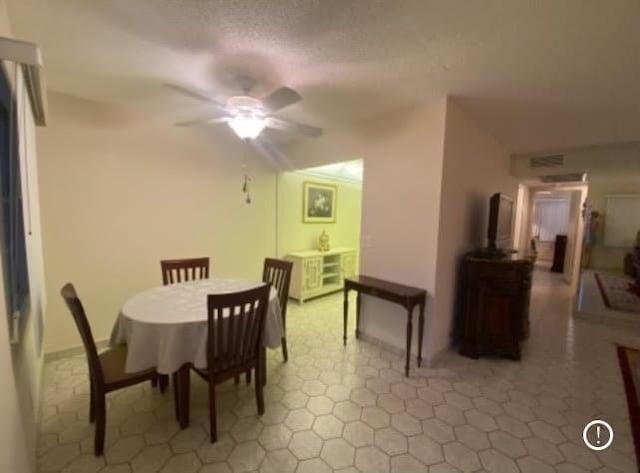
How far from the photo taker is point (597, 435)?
1.82 m

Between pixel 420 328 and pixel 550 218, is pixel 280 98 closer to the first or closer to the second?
pixel 420 328

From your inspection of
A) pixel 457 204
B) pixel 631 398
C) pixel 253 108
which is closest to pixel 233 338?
pixel 253 108

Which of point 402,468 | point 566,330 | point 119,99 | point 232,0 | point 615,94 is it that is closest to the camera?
point 232,0

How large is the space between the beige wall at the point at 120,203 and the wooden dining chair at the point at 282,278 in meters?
1.08

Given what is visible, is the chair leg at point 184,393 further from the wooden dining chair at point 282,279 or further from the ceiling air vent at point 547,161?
the ceiling air vent at point 547,161

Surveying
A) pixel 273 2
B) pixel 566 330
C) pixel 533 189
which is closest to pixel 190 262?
pixel 273 2

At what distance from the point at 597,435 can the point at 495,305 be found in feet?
3.60

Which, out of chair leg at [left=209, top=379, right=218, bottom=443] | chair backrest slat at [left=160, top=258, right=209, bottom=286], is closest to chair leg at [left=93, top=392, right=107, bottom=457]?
chair leg at [left=209, top=379, right=218, bottom=443]

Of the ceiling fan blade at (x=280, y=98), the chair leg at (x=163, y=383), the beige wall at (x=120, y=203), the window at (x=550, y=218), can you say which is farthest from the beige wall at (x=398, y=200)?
the window at (x=550, y=218)

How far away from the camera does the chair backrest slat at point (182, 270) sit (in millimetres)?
2707

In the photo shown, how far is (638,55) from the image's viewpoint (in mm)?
1639

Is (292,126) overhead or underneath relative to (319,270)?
overhead

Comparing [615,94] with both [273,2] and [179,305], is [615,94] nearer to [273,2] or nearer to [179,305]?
[273,2]

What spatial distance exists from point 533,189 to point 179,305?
859 centimetres
